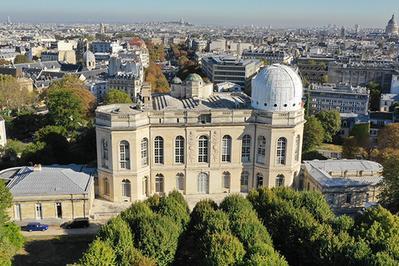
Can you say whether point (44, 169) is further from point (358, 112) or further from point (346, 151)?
point (358, 112)

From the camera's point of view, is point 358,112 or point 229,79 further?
point 229,79

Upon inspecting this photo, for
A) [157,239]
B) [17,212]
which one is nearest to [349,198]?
[157,239]

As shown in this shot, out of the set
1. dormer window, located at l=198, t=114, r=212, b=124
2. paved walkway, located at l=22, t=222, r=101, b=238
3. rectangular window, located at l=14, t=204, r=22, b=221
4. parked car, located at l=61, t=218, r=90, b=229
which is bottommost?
paved walkway, located at l=22, t=222, r=101, b=238

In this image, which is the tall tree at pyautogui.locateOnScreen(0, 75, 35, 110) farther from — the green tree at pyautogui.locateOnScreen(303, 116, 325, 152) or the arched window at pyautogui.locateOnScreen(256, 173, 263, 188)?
the arched window at pyautogui.locateOnScreen(256, 173, 263, 188)

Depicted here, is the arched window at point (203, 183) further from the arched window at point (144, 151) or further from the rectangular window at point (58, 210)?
the rectangular window at point (58, 210)

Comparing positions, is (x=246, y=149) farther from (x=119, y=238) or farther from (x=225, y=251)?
(x=119, y=238)

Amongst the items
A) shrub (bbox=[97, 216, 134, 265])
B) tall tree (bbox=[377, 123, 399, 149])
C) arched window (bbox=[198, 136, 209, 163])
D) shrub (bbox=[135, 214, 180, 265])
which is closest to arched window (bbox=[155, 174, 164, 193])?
arched window (bbox=[198, 136, 209, 163])

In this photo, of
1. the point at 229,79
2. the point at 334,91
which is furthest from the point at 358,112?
the point at 229,79
